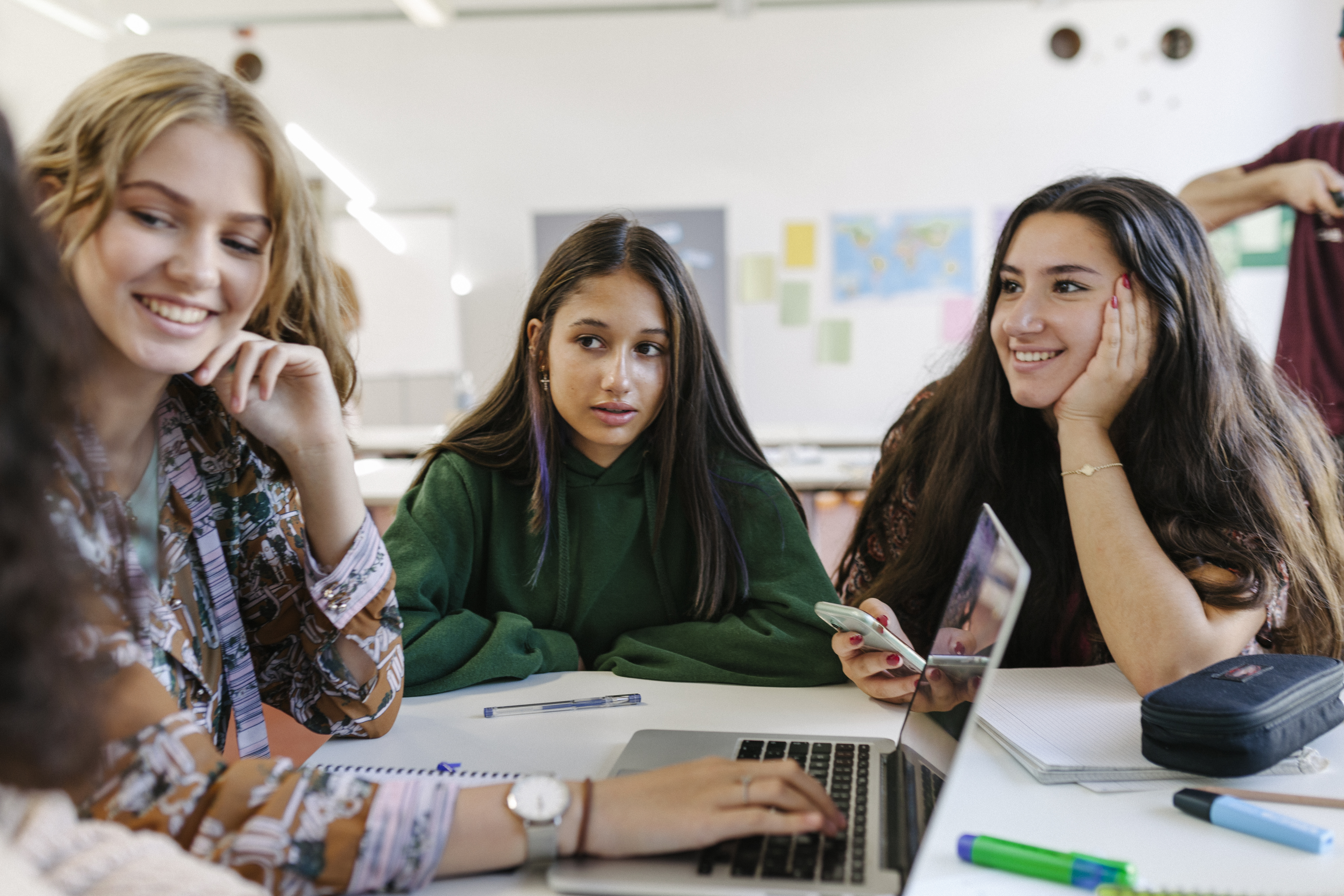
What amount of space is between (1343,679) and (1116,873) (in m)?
0.47

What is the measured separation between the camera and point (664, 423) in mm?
1489

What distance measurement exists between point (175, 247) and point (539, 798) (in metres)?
0.60

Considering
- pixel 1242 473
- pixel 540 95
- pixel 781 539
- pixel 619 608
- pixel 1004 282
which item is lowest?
pixel 619 608

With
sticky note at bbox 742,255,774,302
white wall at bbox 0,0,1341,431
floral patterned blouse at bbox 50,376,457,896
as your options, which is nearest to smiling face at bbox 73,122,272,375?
floral patterned blouse at bbox 50,376,457,896

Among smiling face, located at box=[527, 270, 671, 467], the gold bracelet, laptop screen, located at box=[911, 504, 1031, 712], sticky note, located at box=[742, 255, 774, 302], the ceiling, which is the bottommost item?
laptop screen, located at box=[911, 504, 1031, 712]

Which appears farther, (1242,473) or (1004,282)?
(1004,282)

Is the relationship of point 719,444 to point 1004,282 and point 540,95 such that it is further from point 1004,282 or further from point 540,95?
point 540,95

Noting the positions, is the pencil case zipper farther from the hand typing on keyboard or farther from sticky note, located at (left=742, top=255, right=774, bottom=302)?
sticky note, located at (left=742, top=255, right=774, bottom=302)

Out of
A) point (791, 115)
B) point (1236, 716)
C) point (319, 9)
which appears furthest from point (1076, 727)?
point (319, 9)

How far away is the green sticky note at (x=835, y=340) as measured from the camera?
18.0 ft

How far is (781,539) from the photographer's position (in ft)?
4.72

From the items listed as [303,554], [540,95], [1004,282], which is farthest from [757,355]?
[303,554]

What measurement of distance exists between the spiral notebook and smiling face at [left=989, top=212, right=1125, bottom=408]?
3.10 ft

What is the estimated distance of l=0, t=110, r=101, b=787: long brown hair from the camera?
52 centimetres
